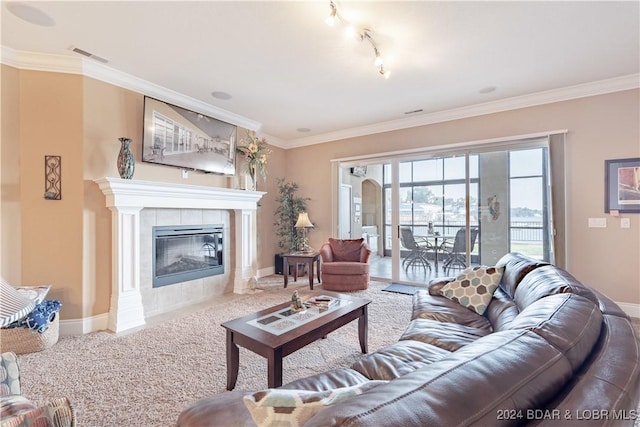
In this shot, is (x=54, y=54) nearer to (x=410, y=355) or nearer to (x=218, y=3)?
(x=218, y=3)

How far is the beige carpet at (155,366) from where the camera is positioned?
1.80 metres

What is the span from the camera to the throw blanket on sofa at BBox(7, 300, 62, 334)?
245cm

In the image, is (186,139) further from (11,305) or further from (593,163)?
(593,163)

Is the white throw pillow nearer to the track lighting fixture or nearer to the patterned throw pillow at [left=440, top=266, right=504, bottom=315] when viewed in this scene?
the track lighting fixture

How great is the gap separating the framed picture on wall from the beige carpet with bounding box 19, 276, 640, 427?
133cm

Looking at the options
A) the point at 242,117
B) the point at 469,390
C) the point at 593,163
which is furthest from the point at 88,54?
the point at 593,163

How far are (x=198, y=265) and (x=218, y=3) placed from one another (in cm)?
321

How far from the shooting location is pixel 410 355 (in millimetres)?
1546

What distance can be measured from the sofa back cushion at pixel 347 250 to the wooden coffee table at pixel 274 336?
7.72ft

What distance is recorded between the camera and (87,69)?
2941mm

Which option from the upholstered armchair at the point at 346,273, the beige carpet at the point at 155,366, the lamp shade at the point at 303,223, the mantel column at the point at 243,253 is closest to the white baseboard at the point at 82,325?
the beige carpet at the point at 155,366

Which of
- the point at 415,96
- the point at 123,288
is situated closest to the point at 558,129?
the point at 415,96

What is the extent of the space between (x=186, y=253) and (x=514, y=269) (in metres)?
3.80

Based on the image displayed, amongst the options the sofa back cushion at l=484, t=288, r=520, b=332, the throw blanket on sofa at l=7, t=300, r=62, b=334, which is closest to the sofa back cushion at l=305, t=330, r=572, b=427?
the sofa back cushion at l=484, t=288, r=520, b=332
